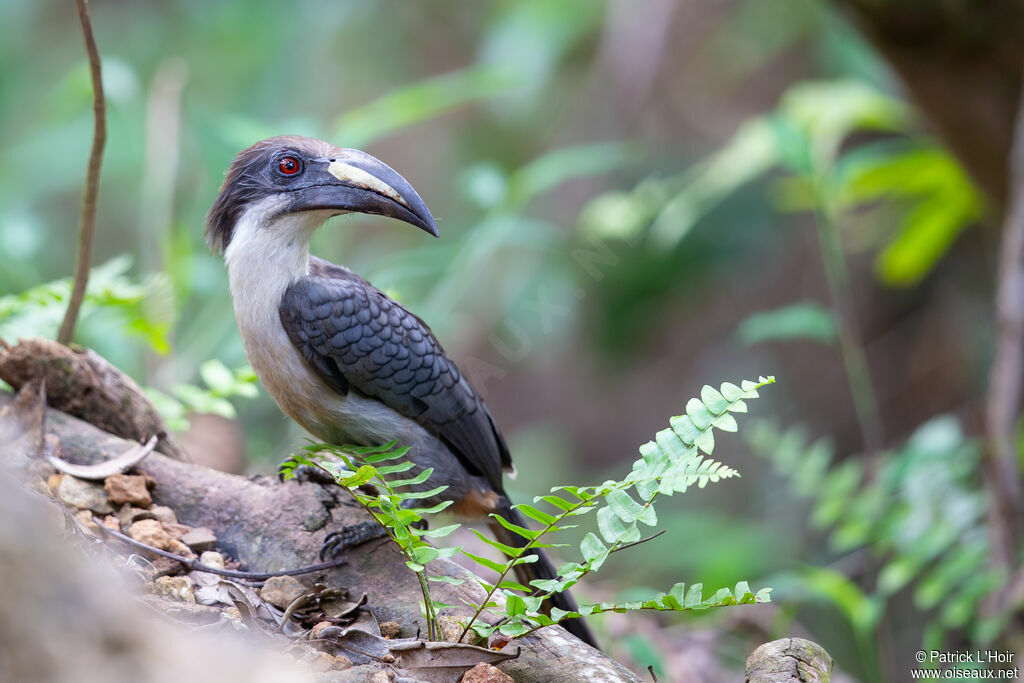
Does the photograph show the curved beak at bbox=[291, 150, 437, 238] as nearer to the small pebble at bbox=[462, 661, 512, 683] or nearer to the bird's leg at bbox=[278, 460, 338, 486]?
the bird's leg at bbox=[278, 460, 338, 486]

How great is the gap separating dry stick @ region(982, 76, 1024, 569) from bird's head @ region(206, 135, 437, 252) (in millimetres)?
3509

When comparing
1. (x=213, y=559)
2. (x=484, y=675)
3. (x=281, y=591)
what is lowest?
(x=484, y=675)

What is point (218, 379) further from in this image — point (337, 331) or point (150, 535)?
point (150, 535)

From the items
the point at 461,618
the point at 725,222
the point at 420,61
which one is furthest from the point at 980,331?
the point at 461,618

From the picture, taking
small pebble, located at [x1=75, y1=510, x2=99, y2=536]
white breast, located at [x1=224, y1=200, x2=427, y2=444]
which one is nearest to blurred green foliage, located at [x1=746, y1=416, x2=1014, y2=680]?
white breast, located at [x1=224, y1=200, x2=427, y2=444]

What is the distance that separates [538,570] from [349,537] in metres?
0.78

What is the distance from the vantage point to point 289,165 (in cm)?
338

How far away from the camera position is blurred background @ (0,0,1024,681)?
203 inches

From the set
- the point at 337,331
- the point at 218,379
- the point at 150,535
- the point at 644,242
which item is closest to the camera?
the point at 150,535

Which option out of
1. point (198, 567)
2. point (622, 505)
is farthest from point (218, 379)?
point (622, 505)

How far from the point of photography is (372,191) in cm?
320

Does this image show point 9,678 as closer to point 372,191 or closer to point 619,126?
point 372,191

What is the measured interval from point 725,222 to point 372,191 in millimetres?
6784

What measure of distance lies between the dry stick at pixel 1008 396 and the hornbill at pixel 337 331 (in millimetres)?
2844
